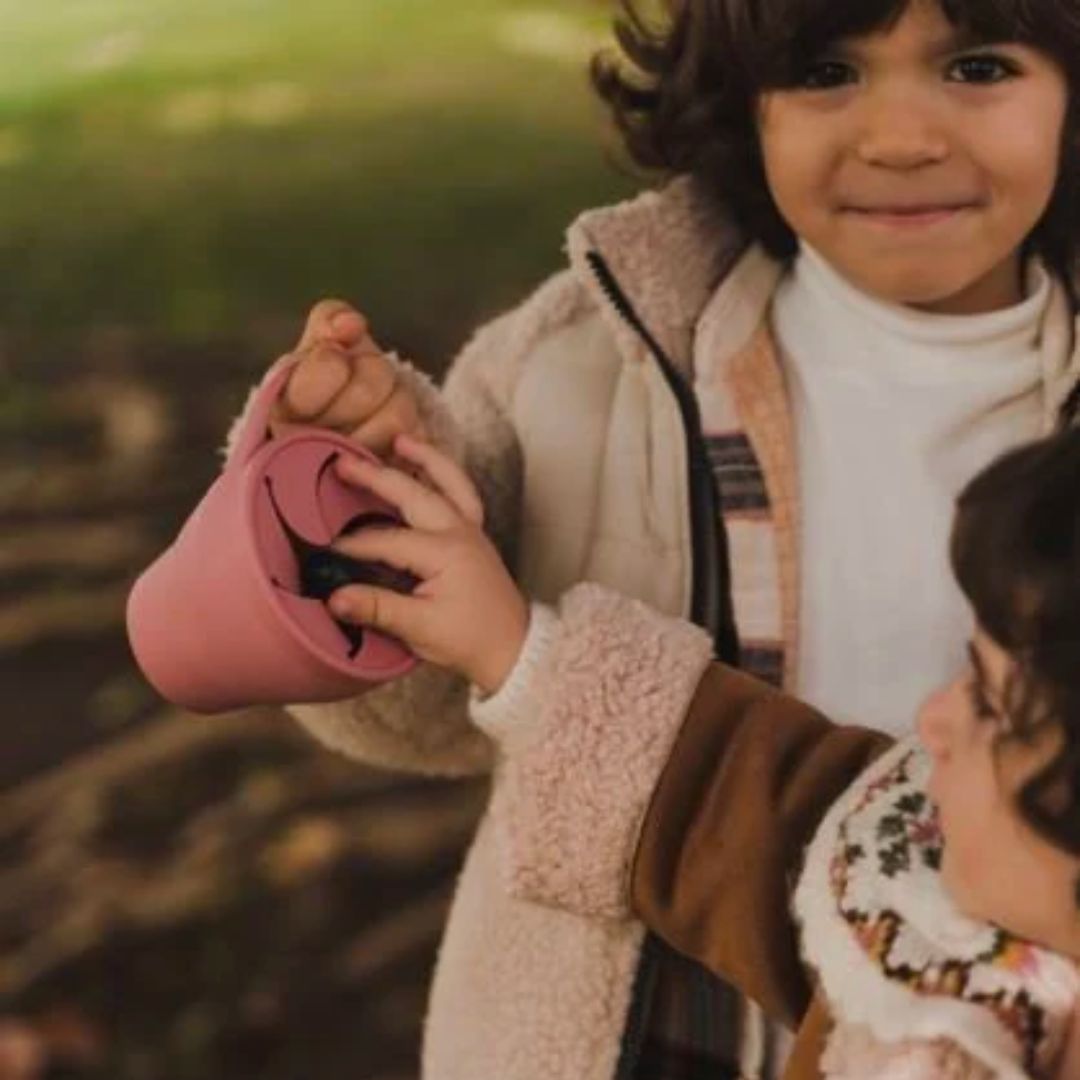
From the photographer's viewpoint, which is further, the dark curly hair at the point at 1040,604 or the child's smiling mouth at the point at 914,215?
the child's smiling mouth at the point at 914,215

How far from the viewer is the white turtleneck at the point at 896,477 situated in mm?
942

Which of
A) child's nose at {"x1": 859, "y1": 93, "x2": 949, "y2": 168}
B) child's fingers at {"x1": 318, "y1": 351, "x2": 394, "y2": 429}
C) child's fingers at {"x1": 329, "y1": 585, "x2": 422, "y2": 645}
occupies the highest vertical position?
child's nose at {"x1": 859, "y1": 93, "x2": 949, "y2": 168}

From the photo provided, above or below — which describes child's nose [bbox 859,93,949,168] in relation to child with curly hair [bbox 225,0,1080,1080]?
above

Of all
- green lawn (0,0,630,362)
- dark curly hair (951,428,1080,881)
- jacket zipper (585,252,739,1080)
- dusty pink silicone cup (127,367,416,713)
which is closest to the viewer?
dark curly hair (951,428,1080,881)

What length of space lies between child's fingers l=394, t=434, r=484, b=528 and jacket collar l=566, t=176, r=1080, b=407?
113 mm

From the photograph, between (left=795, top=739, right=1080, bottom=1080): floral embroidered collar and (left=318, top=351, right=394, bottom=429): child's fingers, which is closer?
(left=795, top=739, right=1080, bottom=1080): floral embroidered collar

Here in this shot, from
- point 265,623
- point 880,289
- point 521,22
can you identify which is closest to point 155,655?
point 265,623

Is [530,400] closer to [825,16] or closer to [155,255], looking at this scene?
[825,16]

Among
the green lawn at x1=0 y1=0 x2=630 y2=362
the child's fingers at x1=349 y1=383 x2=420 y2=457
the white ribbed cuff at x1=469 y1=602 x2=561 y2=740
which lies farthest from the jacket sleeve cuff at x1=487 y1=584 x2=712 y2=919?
the green lawn at x1=0 y1=0 x2=630 y2=362

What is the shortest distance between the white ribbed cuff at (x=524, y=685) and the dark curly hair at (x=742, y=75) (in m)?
0.24

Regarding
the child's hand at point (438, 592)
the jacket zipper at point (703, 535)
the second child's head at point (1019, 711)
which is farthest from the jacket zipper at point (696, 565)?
the second child's head at point (1019, 711)

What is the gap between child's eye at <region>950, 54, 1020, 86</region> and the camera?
868 mm

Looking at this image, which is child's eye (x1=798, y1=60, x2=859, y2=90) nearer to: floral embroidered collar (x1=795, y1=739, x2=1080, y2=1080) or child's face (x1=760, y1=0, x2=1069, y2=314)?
child's face (x1=760, y1=0, x2=1069, y2=314)

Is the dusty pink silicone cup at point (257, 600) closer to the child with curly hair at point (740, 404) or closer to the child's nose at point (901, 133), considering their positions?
the child with curly hair at point (740, 404)
